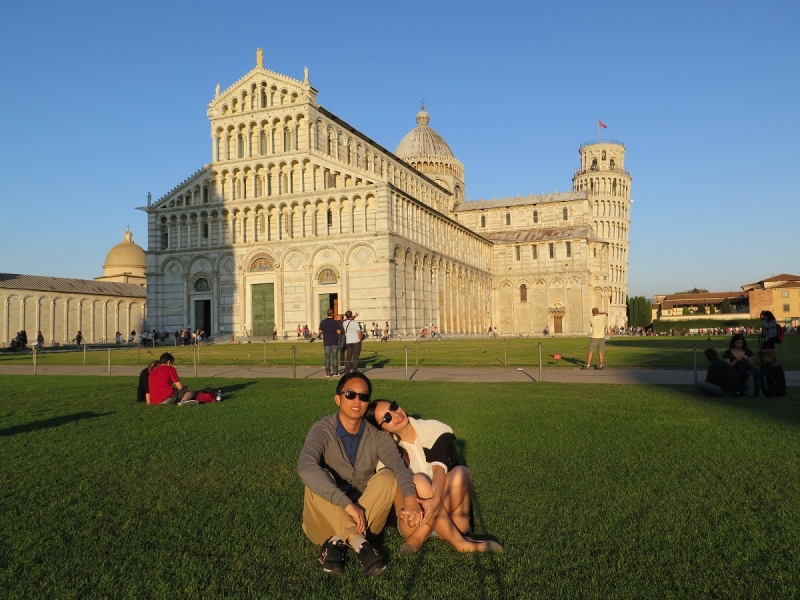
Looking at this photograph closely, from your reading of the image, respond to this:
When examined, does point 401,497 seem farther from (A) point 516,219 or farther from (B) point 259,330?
(A) point 516,219

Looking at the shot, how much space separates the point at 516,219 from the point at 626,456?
260ft

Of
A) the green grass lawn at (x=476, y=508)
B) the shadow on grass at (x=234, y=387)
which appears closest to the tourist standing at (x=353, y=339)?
the shadow on grass at (x=234, y=387)

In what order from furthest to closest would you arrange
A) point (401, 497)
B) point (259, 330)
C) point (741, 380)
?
point (259, 330)
point (741, 380)
point (401, 497)

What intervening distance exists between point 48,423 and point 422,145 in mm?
78589

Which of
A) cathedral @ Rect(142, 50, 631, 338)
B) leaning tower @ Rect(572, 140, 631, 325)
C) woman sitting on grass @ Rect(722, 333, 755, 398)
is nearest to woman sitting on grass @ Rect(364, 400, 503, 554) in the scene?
woman sitting on grass @ Rect(722, 333, 755, 398)

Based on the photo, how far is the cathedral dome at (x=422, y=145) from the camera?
86.6 meters

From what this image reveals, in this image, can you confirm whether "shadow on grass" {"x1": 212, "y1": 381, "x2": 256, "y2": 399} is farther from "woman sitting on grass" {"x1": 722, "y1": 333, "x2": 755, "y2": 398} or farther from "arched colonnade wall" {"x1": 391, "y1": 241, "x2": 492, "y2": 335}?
"arched colonnade wall" {"x1": 391, "y1": 241, "x2": 492, "y2": 335}

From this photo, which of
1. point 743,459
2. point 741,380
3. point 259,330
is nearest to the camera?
point 743,459

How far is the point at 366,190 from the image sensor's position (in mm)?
51688

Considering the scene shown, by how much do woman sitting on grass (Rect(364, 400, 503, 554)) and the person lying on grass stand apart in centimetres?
14

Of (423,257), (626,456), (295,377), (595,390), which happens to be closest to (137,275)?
(423,257)

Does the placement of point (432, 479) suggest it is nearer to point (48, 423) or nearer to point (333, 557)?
point (333, 557)

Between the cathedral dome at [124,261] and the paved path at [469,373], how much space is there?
7088 centimetres

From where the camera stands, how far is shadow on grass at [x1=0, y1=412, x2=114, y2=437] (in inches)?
431
